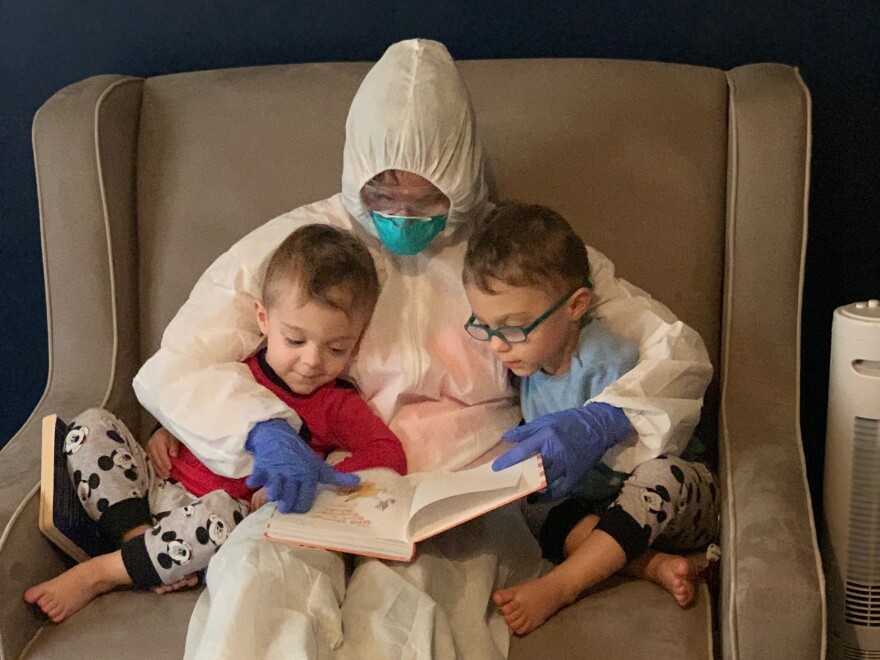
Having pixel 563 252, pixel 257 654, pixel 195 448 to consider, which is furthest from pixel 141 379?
pixel 563 252

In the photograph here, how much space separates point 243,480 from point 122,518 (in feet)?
0.59

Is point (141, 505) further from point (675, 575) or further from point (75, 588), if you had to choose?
point (675, 575)

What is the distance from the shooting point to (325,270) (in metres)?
1.45

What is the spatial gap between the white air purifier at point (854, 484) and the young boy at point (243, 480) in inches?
25.2

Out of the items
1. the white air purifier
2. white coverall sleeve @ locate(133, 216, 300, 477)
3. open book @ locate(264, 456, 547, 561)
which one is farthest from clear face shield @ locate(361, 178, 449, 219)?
the white air purifier

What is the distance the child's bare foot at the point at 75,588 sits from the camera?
1.35m

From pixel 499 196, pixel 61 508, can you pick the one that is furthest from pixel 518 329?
pixel 61 508

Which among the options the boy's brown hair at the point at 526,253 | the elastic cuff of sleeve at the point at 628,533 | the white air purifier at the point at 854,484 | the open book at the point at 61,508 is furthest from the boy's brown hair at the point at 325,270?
the white air purifier at the point at 854,484

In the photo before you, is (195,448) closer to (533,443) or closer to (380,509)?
(380,509)

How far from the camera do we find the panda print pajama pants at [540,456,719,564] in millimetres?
1354

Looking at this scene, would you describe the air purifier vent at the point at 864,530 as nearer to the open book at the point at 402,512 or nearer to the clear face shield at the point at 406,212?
the open book at the point at 402,512

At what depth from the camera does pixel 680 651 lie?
1.25m

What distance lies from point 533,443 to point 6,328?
1.30 m

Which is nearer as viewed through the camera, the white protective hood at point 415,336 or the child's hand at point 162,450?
the white protective hood at point 415,336
